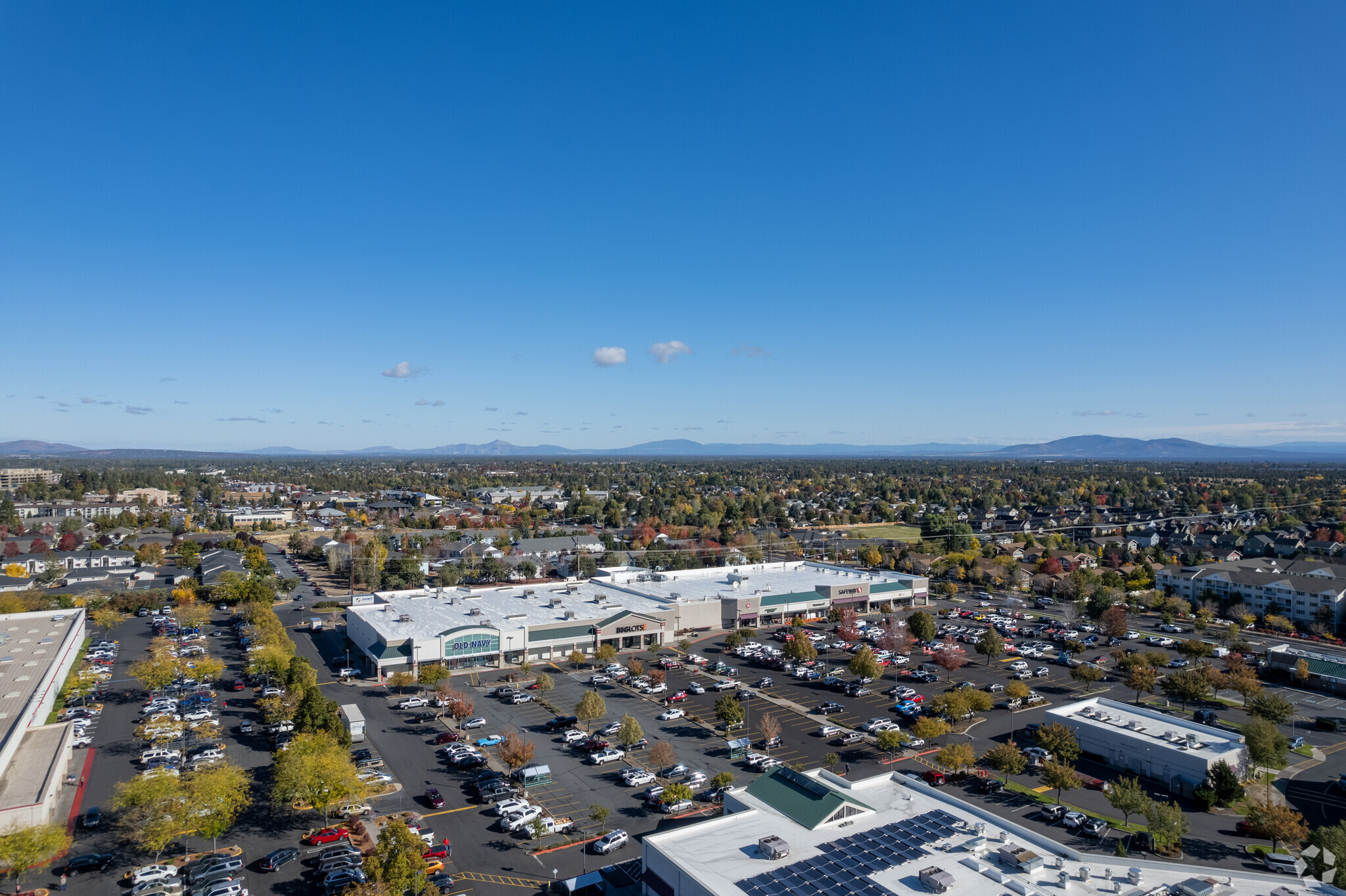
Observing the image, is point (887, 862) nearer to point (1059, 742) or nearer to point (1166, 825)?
point (1166, 825)

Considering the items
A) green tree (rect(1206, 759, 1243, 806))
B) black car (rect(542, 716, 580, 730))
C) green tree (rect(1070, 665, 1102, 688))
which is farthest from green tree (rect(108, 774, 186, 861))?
green tree (rect(1070, 665, 1102, 688))

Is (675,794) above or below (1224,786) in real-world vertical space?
above

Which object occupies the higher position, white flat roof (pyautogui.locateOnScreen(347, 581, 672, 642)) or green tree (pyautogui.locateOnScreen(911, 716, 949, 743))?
white flat roof (pyautogui.locateOnScreen(347, 581, 672, 642))

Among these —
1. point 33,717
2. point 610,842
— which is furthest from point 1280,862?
point 33,717

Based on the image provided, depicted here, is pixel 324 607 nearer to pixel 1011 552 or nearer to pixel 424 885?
pixel 424 885

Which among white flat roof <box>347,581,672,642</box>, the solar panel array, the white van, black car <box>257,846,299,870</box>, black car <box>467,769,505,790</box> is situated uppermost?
the solar panel array

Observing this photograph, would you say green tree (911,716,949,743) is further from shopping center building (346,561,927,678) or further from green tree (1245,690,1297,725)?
shopping center building (346,561,927,678)

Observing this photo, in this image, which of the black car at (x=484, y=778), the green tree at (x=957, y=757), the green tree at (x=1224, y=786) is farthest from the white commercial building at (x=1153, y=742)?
the black car at (x=484, y=778)
